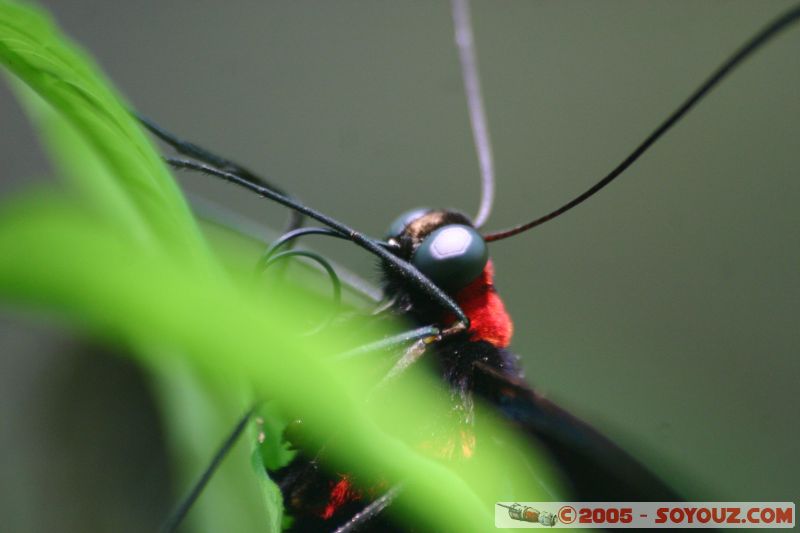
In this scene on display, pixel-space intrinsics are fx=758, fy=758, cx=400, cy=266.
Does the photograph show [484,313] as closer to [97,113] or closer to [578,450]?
[578,450]

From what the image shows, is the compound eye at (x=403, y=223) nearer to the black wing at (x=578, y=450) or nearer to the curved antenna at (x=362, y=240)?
the curved antenna at (x=362, y=240)

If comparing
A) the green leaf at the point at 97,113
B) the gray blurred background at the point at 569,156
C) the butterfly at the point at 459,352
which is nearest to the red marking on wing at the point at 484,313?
the butterfly at the point at 459,352

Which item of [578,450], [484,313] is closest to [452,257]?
[484,313]

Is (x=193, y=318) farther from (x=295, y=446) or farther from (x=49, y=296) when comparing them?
(x=295, y=446)

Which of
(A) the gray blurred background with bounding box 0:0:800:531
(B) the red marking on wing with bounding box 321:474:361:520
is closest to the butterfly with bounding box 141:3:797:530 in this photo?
(B) the red marking on wing with bounding box 321:474:361:520

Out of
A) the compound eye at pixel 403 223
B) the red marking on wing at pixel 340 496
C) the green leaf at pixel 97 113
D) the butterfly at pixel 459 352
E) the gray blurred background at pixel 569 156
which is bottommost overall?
the red marking on wing at pixel 340 496

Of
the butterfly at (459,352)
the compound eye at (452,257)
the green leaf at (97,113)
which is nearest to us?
the green leaf at (97,113)

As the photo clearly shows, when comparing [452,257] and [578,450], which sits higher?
[452,257]
